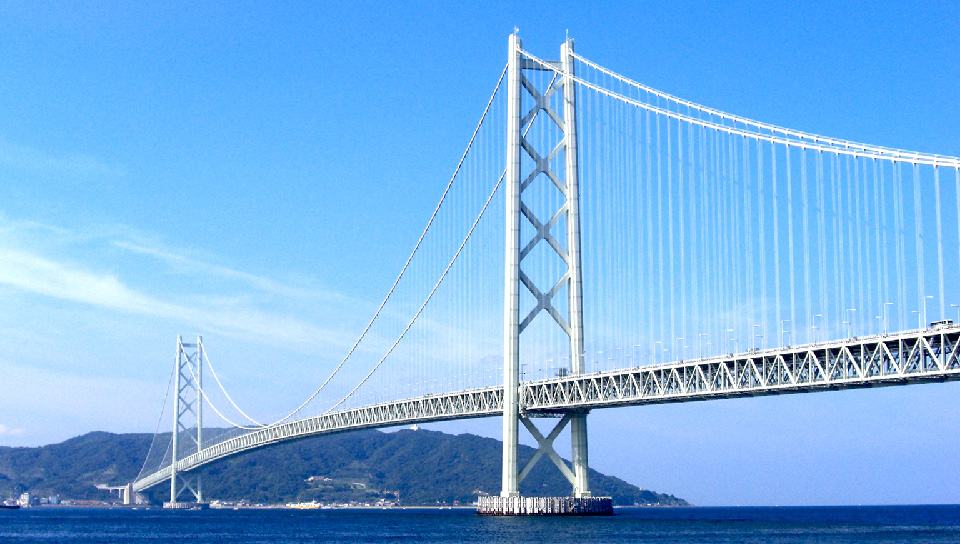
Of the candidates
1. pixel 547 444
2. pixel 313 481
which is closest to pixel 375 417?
pixel 547 444

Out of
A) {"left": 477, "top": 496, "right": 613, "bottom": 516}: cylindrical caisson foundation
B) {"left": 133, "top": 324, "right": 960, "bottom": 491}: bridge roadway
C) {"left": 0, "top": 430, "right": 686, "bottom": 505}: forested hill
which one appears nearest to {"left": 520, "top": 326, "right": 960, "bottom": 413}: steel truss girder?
{"left": 133, "top": 324, "right": 960, "bottom": 491}: bridge roadway

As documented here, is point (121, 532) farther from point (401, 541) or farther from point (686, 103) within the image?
point (686, 103)

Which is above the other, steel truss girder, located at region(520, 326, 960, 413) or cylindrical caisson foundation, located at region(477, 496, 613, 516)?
steel truss girder, located at region(520, 326, 960, 413)

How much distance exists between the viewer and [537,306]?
5069 centimetres

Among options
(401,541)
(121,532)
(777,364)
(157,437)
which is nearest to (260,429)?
(121,532)

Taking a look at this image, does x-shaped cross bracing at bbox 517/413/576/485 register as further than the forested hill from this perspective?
No

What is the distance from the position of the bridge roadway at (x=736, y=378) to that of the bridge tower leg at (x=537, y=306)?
3.31ft

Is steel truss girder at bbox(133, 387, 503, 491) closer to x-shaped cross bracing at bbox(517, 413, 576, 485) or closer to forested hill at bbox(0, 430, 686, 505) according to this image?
x-shaped cross bracing at bbox(517, 413, 576, 485)

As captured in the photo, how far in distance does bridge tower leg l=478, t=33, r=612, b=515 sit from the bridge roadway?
1009 millimetres

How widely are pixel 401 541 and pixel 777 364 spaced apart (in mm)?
14399

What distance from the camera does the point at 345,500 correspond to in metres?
163

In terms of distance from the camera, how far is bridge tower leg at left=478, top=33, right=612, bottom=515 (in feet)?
164

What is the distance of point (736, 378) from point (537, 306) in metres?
12.0

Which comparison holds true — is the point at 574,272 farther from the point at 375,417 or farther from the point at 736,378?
the point at 375,417
